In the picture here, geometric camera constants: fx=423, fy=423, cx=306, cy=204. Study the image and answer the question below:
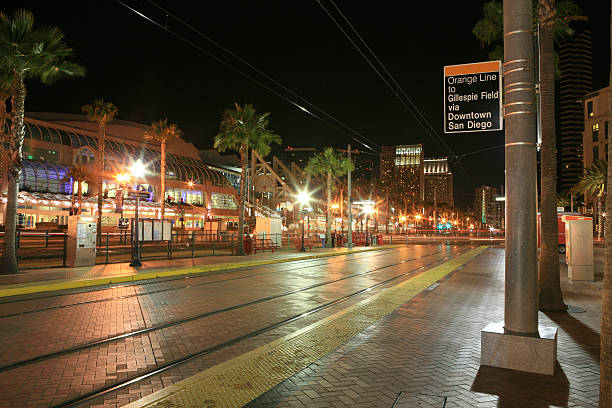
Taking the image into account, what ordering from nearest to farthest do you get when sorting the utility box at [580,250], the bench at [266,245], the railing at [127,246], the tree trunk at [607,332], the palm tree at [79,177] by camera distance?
the tree trunk at [607,332]
the utility box at [580,250]
the railing at [127,246]
the bench at [266,245]
the palm tree at [79,177]

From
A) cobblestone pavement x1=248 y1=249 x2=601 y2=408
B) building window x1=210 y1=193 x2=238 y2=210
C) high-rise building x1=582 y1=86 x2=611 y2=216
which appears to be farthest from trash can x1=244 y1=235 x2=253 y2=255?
high-rise building x1=582 y1=86 x2=611 y2=216

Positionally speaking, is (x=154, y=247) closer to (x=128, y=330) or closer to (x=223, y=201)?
(x=128, y=330)

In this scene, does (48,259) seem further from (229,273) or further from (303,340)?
(303,340)

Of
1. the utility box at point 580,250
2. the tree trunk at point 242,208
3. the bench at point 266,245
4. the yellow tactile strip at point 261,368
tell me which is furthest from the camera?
the bench at point 266,245

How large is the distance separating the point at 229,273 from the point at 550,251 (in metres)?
11.8

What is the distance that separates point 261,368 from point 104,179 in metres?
59.6

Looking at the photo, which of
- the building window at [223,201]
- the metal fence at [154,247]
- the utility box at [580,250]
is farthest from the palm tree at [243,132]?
the building window at [223,201]

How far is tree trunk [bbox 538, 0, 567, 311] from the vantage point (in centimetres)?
973

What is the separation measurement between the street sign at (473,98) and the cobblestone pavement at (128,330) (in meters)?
4.64

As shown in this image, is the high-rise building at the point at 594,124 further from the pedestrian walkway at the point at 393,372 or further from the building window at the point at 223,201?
the pedestrian walkway at the point at 393,372

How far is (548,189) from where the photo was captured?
32.8 ft

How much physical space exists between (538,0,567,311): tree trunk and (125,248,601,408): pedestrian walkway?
967 mm

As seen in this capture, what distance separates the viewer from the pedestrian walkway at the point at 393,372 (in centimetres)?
443

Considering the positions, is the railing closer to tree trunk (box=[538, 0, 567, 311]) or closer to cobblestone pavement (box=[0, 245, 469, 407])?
cobblestone pavement (box=[0, 245, 469, 407])
